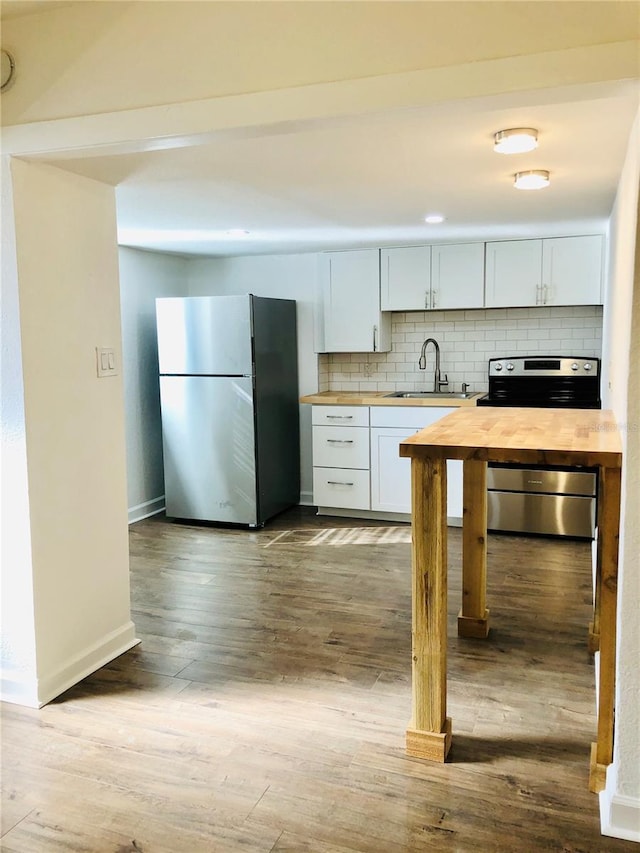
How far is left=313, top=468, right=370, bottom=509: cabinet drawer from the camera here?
5199mm

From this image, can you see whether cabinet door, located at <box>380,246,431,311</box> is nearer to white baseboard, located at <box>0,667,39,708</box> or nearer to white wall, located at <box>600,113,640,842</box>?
white wall, located at <box>600,113,640,842</box>

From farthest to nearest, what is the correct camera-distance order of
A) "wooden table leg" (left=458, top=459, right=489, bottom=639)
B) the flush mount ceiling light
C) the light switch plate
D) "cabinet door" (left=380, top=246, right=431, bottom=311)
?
"cabinet door" (left=380, top=246, right=431, bottom=311) → "wooden table leg" (left=458, top=459, right=489, bottom=639) → the light switch plate → the flush mount ceiling light

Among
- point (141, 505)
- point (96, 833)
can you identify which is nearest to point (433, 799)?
point (96, 833)

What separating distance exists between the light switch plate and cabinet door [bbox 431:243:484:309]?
112 inches

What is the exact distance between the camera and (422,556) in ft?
7.15

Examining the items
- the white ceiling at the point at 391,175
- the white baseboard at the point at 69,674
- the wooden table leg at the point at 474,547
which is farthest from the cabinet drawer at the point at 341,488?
the white baseboard at the point at 69,674

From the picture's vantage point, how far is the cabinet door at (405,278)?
513cm

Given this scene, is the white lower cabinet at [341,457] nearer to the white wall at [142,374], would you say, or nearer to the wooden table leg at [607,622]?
the white wall at [142,374]

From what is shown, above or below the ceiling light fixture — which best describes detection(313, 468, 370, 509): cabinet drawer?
below

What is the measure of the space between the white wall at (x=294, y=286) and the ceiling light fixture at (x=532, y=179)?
9.04ft

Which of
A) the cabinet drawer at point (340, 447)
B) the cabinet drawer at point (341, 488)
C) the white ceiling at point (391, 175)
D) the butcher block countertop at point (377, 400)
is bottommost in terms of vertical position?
the cabinet drawer at point (341, 488)

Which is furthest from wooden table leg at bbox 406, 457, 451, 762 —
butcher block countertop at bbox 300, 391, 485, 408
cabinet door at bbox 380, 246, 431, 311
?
cabinet door at bbox 380, 246, 431, 311

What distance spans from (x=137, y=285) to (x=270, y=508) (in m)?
1.94

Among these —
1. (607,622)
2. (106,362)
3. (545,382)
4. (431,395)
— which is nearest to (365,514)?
(431,395)
